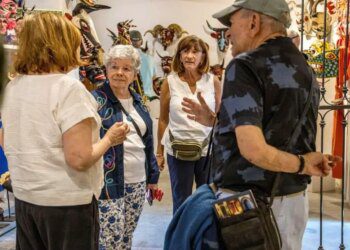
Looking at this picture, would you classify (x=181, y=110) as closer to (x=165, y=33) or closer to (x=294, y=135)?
(x=294, y=135)

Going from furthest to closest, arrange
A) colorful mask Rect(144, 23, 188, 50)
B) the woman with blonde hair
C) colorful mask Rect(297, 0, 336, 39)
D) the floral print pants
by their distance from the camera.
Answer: colorful mask Rect(144, 23, 188, 50) → colorful mask Rect(297, 0, 336, 39) → the floral print pants → the woman with blonde hair

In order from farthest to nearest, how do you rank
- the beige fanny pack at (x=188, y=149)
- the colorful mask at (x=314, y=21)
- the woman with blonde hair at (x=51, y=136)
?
the colorful mask at (x=314, y=21) < the beige fanny pack at (x=188, y=149) < the woman with blonde hair at (x=51, y=136)

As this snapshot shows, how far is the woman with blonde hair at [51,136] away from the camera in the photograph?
132 centimetres

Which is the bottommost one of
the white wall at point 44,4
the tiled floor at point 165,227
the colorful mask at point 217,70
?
the tiled floor at point 165,227

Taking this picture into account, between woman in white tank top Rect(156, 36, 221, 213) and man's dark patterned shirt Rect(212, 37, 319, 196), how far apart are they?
4.52ft

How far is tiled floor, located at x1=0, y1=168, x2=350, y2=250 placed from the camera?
3.16 meters

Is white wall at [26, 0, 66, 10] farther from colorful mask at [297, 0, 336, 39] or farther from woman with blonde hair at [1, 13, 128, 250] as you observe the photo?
colorful mask at [297, 0, 336, 39]

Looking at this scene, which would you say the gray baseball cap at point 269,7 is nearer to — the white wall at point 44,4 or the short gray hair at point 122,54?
the short gray hair at point 122,54

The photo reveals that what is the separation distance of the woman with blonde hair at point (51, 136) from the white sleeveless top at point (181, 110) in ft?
4.25

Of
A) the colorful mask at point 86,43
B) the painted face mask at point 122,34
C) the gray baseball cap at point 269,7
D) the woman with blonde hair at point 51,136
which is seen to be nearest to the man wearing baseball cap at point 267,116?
the gray baseball cap at point 269,7

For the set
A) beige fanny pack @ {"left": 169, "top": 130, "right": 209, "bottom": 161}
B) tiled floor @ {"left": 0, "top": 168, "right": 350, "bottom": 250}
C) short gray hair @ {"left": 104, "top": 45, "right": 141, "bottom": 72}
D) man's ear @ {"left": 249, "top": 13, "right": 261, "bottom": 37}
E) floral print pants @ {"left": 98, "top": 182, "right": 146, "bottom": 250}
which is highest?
man's ear @ {"left": 249, "top": 13, "right": 261, "bottom": 37}

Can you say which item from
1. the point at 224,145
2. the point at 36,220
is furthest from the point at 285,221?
the point at 36,220

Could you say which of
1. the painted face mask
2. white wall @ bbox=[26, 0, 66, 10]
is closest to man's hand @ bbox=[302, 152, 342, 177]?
Result: white wall @ bbox=[26, 0, 66, 10]

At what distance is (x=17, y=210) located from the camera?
1448mm
